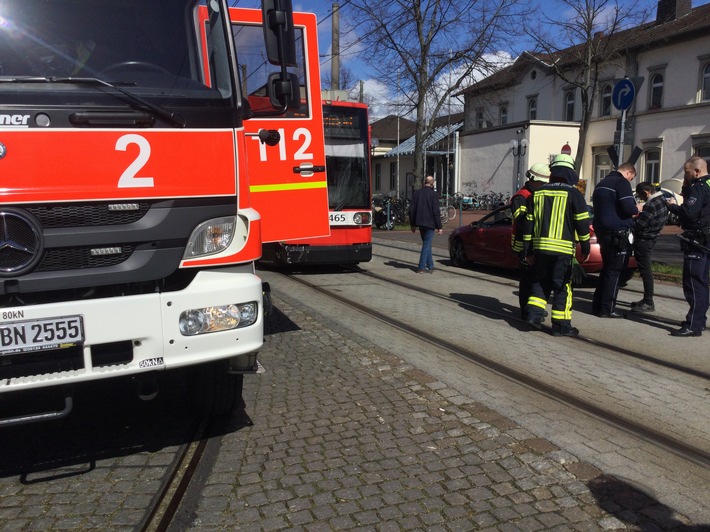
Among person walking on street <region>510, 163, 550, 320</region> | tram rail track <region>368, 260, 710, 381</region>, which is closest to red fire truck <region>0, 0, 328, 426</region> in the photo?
tram rail track <region>368, 260, 710, 381</region>

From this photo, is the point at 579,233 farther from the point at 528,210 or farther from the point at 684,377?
the point at 684,377

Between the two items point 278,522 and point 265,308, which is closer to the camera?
point 278,522

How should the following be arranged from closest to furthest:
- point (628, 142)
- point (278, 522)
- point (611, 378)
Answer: point (278, 522)
point (611, 378)
point (628, 142)

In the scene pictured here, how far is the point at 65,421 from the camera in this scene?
429 cm

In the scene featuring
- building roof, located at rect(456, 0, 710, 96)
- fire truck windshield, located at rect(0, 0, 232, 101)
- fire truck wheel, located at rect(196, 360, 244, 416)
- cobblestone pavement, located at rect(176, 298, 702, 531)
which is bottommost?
cobblestone pavement, located at rect(176, 298, 702, 531)

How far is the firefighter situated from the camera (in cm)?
647

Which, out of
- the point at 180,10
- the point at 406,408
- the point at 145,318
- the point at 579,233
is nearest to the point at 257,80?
the point at 180,10

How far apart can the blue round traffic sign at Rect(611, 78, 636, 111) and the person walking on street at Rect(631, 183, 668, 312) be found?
2.18 meters

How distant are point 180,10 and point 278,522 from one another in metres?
3.01

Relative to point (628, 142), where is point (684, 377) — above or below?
below

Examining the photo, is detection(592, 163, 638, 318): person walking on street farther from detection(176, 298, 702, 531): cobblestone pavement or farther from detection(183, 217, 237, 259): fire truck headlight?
detection(183, 217, 237, 259): fire truck headlight

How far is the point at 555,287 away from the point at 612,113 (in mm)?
29690

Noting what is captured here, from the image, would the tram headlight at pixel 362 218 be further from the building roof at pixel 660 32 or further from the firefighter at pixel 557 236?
the building roof at pixel 660 32

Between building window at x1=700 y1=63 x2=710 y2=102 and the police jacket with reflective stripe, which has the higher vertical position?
building window at x1=700 y1=63 x2=710 y2=102
